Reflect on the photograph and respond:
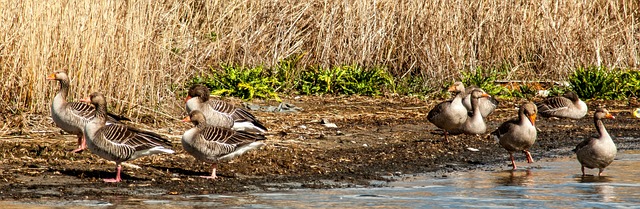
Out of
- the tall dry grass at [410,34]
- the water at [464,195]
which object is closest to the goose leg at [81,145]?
the water at [464,195]

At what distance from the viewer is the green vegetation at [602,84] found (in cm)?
1908

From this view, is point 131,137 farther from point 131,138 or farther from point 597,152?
point 597,152

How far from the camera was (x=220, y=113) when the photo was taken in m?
Result: 13.3

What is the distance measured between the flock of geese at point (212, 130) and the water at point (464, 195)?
45cm

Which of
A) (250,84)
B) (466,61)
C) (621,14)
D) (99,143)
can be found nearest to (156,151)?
(99,143)

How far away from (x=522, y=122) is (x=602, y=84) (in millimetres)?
7320

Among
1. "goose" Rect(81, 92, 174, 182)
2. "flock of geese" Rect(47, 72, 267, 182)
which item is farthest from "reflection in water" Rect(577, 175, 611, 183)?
"goose" Rect(81, 92, 174, 182)

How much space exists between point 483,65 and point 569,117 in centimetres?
332

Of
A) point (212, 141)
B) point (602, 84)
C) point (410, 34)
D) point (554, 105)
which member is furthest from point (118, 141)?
point (602, 84)

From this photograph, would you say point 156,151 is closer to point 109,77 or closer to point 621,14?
point 109,77

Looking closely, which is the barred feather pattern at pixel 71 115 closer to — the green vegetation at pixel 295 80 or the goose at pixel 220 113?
the goose at pixel 220 113

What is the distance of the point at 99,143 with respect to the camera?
9.98 m

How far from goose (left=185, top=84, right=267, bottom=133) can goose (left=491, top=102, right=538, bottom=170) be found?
316 cm

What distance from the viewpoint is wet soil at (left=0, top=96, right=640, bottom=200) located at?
9.80 metres
